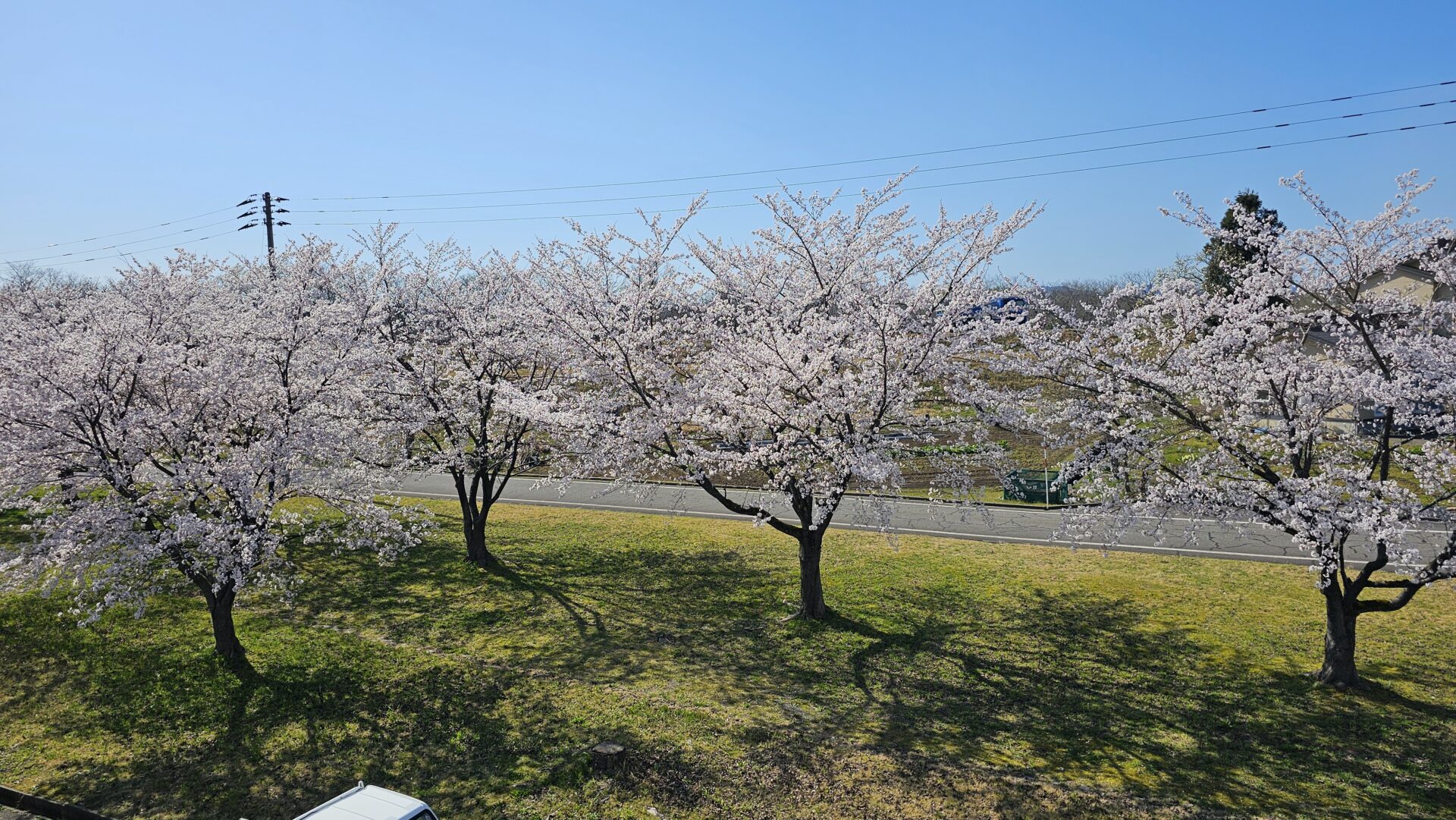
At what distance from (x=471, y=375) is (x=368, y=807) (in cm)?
1193

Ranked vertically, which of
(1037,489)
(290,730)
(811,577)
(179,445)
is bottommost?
(290,730)

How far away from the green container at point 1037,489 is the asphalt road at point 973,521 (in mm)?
759

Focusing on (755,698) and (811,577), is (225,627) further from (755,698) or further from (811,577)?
Answer: (811,577)

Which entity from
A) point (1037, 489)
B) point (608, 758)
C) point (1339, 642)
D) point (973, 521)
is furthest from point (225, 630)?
point (1037, 489)

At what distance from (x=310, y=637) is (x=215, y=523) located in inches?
153

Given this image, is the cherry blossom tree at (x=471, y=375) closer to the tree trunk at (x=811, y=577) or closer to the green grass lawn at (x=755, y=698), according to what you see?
the green grass lawn at (x=755, y=698)

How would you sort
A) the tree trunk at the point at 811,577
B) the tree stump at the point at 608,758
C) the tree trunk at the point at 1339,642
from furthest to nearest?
1. the tree trunk at the point at 811,577
2. the tree trunk at the point at 1339,642
3. the tree stump at the point at 608,758

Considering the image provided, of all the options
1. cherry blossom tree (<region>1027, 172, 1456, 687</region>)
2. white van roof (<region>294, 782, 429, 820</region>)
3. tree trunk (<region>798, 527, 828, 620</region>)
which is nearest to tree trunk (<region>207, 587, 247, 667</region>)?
white van roof (<region>294, 782, 429, 820</region>)

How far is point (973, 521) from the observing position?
22.7 meters

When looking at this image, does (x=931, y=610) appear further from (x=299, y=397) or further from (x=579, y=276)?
(x=299, y=397)

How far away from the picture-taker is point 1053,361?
41.3 feet

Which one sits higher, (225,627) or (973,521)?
(973,521)

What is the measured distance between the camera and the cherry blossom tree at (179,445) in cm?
1134

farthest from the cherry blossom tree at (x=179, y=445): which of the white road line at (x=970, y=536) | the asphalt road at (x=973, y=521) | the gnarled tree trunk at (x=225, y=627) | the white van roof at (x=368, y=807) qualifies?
the white road line at (x=970, y=536)
